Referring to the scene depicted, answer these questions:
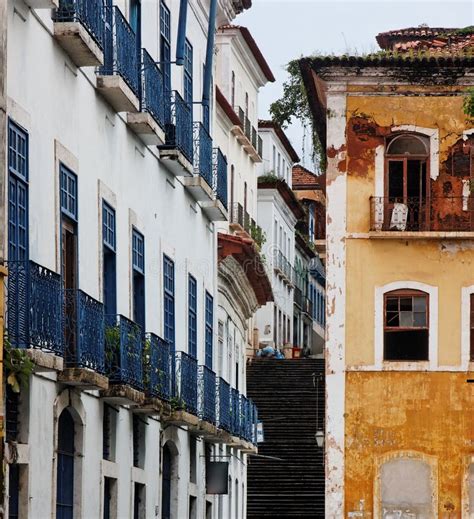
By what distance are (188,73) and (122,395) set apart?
9144 mm

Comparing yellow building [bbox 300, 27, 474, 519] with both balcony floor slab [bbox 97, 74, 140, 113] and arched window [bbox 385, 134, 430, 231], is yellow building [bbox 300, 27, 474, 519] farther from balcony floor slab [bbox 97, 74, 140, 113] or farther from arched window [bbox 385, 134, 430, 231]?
balcony floor slab [bbox 97, 74, 140, 113]

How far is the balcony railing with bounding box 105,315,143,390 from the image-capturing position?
856 inches

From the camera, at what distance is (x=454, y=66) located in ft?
122

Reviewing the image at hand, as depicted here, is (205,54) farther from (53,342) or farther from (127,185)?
(53,342)

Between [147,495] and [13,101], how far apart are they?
912cm

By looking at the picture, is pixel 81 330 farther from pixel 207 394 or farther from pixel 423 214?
pixel 423 214

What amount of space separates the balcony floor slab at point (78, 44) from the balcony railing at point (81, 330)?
2.63m

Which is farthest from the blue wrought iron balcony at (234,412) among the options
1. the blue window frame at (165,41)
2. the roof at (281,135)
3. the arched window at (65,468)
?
the roof at (281,135)

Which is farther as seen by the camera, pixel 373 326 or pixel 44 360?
pixel 373 326

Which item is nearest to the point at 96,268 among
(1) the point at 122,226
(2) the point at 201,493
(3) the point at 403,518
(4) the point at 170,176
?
(1) the point at 122,226

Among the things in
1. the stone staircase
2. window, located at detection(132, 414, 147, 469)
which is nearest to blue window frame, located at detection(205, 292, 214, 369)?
window, located at detection(132, 414, 147, 469)

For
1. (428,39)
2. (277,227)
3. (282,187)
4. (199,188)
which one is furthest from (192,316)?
(277,227)

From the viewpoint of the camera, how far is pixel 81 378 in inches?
777

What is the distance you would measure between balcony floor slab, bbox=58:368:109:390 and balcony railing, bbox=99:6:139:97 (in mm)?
4185
